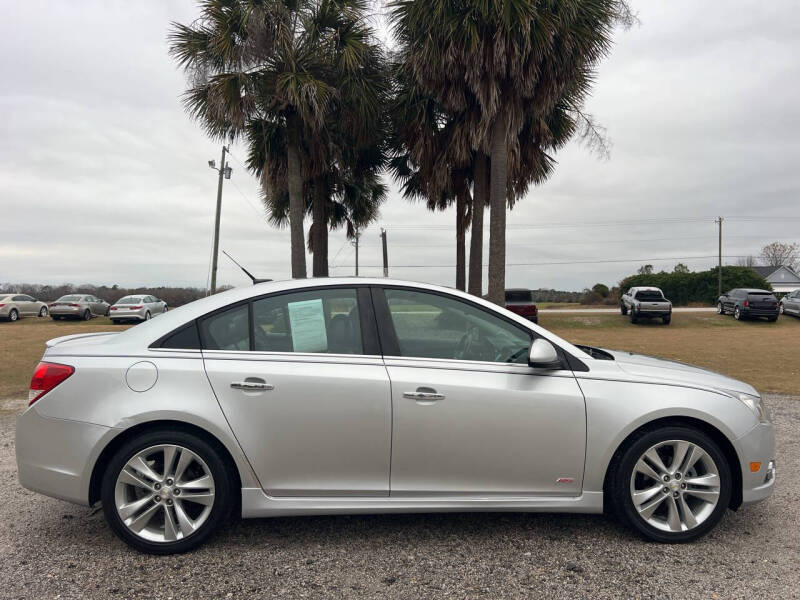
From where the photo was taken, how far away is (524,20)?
37.8 feet

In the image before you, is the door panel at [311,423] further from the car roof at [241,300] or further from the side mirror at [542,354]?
the side mirror at [542,354]

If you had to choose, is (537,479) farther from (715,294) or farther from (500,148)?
(715,294)

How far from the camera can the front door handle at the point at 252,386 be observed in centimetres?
303

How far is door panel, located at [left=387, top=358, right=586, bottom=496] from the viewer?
120 inches

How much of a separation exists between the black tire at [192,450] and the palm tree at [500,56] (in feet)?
34.6

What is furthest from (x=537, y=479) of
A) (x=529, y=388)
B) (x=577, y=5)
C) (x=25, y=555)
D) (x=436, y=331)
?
(x=577, y=5)

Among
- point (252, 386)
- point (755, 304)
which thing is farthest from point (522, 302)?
point (252, 386)

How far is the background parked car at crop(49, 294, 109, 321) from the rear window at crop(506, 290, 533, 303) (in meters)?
19.8

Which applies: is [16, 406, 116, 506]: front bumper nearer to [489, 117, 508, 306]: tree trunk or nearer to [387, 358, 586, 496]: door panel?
[387, 358, 586, 496]: door panel

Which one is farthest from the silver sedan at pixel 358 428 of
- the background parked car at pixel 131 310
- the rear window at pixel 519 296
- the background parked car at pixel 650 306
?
the background parked car at pixel 131 310

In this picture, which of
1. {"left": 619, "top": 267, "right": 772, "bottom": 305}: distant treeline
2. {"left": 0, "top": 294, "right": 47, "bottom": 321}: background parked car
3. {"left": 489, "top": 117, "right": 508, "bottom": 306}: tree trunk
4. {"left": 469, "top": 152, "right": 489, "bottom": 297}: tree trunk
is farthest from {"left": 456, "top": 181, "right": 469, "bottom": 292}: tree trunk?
{"left": 619, "top": 267, "right": 772, "bottom": 305}: distant treeline

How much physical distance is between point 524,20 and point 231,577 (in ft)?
38.1

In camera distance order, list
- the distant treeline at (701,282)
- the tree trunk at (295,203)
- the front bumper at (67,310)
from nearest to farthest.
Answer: the tree trunk at (295,203)
the front bumper at (67,310)
the distant treeline at (701,282)

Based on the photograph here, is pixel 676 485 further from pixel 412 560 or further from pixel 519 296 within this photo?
pixel 519 296
